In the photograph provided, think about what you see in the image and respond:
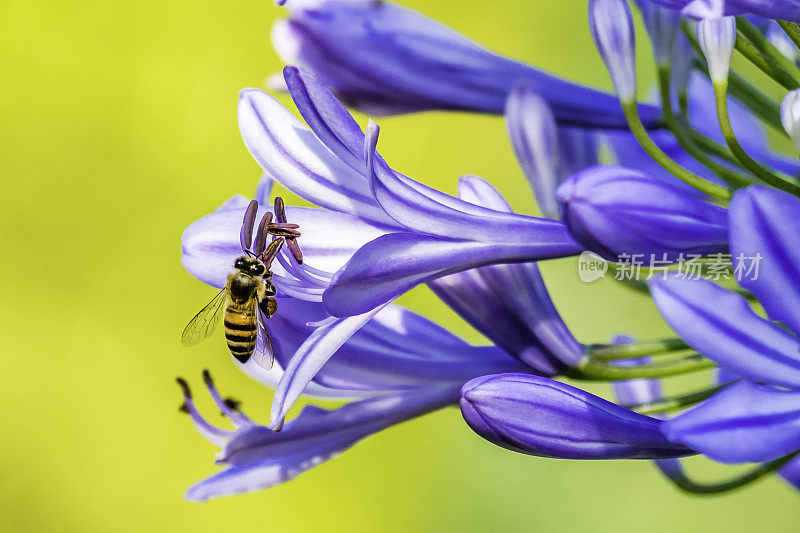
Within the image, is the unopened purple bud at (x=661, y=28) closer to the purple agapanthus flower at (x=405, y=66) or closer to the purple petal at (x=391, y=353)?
the purple agapanthus flower at (x=405, y=66)

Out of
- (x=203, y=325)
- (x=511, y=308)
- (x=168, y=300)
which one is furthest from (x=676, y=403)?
(x=168, y=300)

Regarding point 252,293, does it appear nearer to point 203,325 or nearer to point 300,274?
point 300,274

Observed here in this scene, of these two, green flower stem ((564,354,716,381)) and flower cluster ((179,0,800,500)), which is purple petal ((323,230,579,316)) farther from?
green flower stem ((564,354,716,381))

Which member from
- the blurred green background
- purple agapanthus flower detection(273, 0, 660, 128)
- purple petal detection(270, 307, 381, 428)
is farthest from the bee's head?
the blurred green background

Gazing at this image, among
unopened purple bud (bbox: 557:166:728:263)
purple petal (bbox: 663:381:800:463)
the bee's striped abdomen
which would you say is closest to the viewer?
Answer: purple petal (bbox: 663:381:800:463)

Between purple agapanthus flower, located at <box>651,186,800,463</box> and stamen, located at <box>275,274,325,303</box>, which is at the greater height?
stamen, located at <box>275,274,325,303</box>

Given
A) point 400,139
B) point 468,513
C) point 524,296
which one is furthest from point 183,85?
point 524,296

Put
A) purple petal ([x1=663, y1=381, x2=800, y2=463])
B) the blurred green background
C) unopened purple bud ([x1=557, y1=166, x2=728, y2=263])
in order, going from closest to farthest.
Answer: purple petal ([x1=663, y1=381, x2=800, y2=463]), unopened purple bud ([x1=557, y1=166, x2=728, y2=263]), the blurred green background

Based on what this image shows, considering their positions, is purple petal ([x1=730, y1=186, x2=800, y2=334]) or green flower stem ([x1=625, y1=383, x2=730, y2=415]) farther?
green flower stem ([x1=625, y1=383, x2=730, y2=415])
